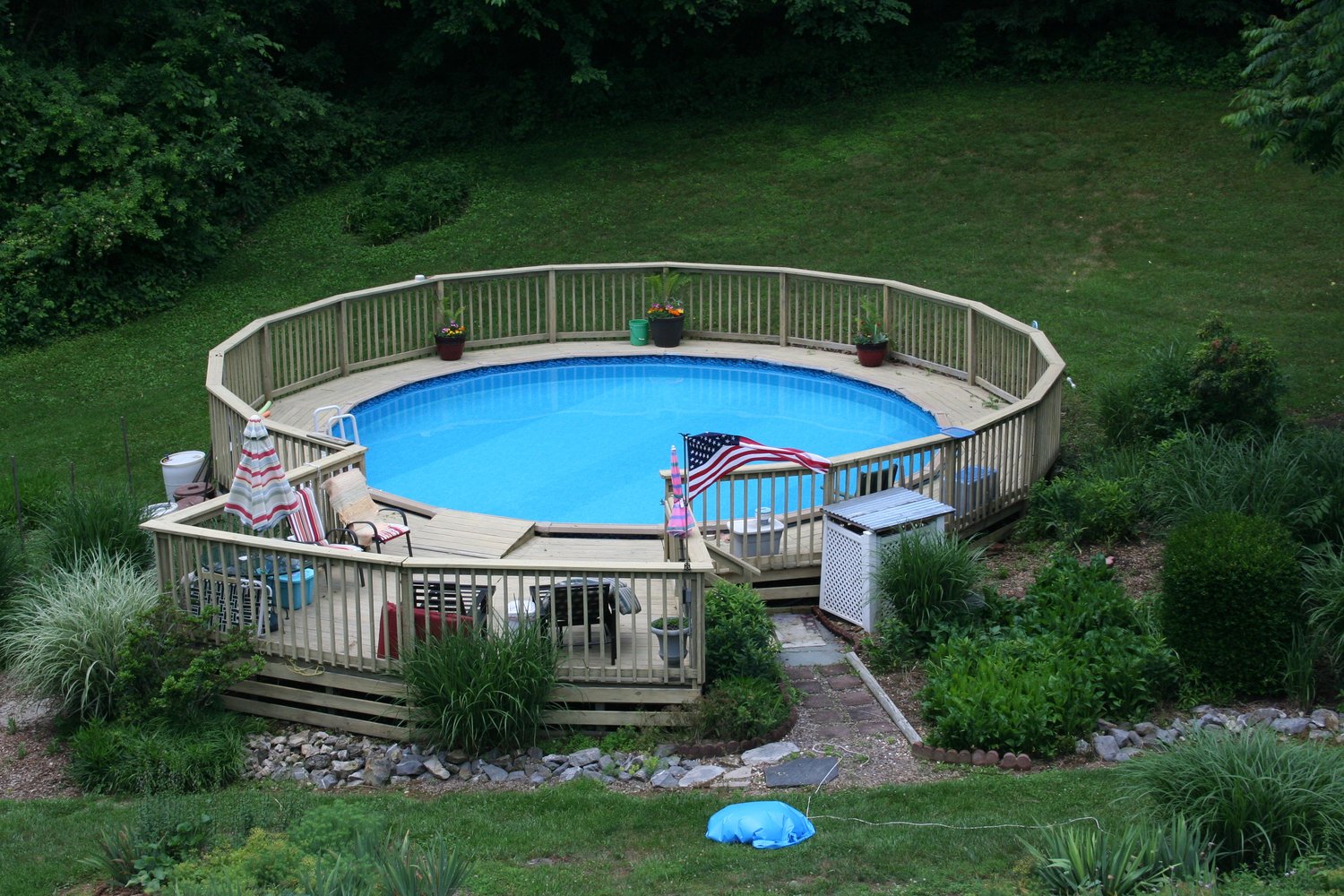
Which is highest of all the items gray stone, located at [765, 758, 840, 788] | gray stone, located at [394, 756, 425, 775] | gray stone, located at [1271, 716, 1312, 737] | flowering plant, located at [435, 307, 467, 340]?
flowering plant, located at [435, 307, 467, 340]

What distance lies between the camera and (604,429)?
16719 mm

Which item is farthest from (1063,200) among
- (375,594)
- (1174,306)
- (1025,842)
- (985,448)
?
(1025,842)

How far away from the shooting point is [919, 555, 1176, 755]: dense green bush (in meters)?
8.48

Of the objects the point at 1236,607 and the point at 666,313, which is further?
the point at 666,313

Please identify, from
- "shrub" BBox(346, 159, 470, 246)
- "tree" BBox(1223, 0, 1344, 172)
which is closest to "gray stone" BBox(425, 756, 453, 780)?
"tree" BBox(1223, 0, 1344, 172)

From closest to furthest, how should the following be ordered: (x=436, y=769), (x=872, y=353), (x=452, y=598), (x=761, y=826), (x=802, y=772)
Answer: (x=761, y=826), (x=802, y=772), (x=436, y=769), (x=452, y=598), (x=872, y=353)

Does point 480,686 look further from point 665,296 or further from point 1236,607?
point 665,296

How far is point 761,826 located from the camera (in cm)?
719

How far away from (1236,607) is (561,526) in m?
5.54

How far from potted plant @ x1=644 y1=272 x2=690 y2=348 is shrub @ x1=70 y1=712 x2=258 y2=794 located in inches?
438

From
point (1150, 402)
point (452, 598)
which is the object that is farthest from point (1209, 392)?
point (452, 598)

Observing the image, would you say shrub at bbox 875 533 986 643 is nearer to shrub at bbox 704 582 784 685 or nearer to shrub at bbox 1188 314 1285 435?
shrub at bbox 704 582 784 685

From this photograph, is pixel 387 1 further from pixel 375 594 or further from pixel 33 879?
pixel 33 879

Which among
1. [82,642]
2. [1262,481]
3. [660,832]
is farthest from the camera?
[1262,481]
